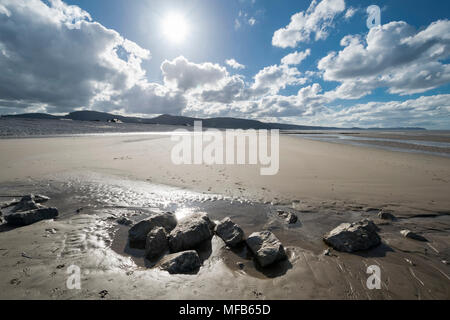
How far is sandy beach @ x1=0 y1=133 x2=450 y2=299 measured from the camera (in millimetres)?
2656

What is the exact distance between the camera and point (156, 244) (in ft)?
11.4

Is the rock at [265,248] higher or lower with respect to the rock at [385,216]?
lower

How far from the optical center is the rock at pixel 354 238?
3.61m

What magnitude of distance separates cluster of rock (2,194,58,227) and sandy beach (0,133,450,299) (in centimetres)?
17

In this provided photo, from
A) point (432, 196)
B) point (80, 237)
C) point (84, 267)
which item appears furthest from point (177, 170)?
point (432, 196)

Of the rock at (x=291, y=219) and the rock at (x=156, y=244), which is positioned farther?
the rock at (x=291, y=219)

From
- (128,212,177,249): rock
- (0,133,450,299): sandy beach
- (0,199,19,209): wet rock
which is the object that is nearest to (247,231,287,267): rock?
(0,133,450,299): sandy beach

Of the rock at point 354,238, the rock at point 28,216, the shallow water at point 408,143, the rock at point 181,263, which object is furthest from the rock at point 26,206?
the shallow water at point 408,143

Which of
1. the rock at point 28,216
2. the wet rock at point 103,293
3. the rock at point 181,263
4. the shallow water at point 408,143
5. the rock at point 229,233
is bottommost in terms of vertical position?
the wet rock at point 103,293

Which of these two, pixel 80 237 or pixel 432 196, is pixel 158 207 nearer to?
pixel 80 237

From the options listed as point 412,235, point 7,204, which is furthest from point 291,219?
point 7,204

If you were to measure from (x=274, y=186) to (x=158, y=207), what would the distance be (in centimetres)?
440

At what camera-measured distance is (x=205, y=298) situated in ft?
8.20

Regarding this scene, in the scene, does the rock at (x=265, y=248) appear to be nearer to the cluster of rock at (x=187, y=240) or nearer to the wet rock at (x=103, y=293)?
the cluster of rock at (x=187, y=240)
